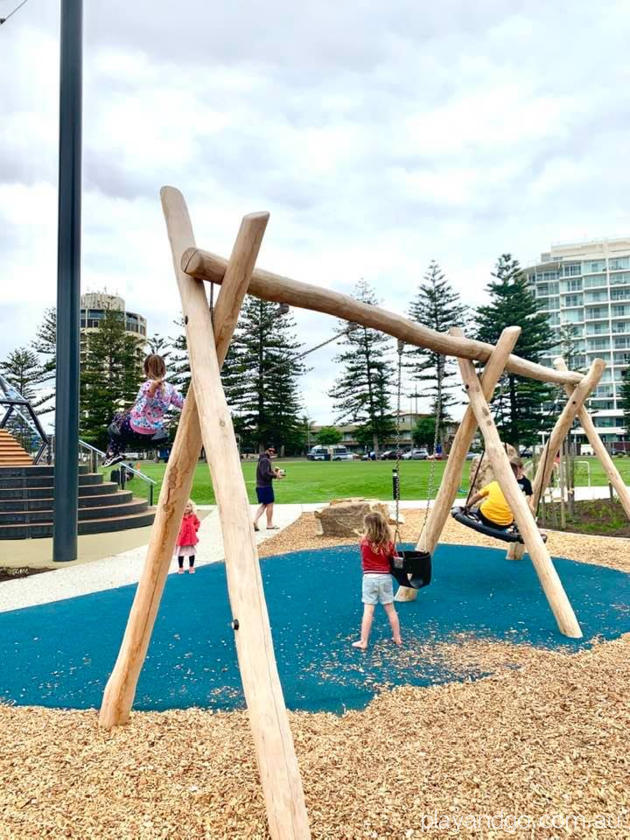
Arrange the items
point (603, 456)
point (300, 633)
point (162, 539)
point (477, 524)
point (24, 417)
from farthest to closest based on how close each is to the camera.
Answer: point (24, 417) < point (603, 456) < point (477, 524) < point (300, 633) < point (162, 539)

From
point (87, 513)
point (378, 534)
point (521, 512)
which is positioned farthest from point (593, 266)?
point (378, 534)

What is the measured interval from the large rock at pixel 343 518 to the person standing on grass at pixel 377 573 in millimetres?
5706

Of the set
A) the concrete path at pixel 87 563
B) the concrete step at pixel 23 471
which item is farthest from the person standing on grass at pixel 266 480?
the concrete step at pixel 23 471

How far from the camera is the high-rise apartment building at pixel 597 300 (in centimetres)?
7275

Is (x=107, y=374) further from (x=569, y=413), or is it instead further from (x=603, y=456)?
(x=603, y=456)

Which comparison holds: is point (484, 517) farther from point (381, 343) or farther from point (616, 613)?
point (381, 343)

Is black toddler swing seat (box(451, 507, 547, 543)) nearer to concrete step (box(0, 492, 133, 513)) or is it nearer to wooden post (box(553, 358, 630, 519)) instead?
wooden post (box(553, 358, 630, 519))

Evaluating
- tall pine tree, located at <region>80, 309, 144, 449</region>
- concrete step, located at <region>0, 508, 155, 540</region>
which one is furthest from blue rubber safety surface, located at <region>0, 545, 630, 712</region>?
tall pine tree, located at <region>80, 309, 144, 449</region>

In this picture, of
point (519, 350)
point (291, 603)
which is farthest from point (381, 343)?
point (291, 603)

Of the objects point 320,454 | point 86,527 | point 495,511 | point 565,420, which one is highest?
point 565,420

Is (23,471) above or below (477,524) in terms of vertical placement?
above

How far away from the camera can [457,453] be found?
17.9 ft

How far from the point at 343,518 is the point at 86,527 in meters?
5.26

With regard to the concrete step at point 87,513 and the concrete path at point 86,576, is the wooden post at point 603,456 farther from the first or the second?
the concrete step at point 87,513
